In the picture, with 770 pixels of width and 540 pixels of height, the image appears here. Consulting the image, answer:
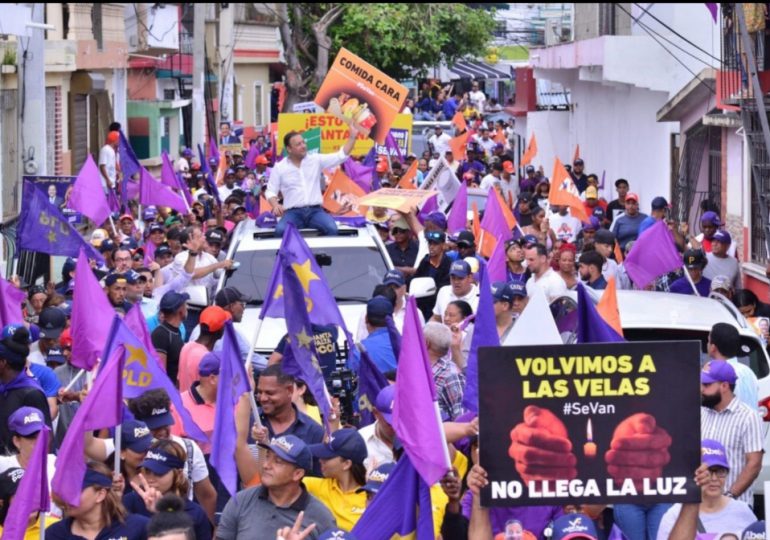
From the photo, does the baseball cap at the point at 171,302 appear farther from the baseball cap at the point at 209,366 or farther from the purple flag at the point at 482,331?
the purple flag at the point at 482,331

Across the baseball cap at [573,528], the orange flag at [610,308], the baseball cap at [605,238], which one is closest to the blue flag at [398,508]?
the baseball cap at [573,528]

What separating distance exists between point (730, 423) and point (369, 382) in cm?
190

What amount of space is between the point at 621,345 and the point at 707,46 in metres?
19.9

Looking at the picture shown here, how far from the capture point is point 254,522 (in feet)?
22.6

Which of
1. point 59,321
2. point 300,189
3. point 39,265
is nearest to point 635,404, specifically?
point 59,321

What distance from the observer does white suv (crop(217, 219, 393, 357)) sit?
13.4m

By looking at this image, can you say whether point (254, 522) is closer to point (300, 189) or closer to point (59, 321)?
point (59, 321)

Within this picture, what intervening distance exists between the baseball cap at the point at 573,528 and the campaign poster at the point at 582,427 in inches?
3.8

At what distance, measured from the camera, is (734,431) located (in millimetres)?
8820

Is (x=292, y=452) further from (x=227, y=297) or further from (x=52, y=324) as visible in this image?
(x=227, y=297)

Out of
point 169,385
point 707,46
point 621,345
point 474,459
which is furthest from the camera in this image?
point 707,46

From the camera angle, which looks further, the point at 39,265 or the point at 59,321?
the point at 39,265

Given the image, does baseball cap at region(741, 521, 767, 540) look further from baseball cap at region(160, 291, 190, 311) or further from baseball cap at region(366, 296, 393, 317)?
baseball cap at region(160, 291, 190, 311)

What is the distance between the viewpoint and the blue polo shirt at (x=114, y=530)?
686 cm
